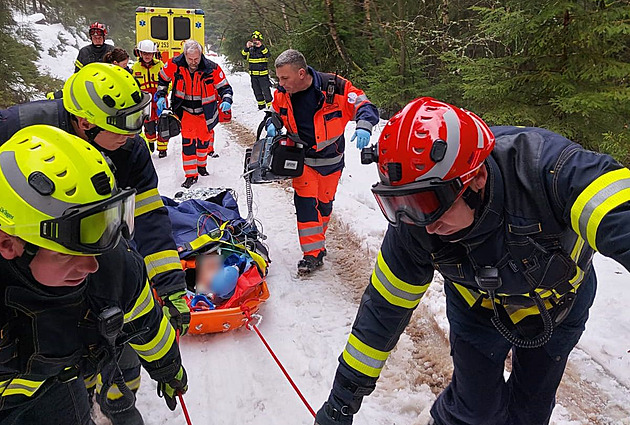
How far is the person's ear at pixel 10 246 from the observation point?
1647 millimetres

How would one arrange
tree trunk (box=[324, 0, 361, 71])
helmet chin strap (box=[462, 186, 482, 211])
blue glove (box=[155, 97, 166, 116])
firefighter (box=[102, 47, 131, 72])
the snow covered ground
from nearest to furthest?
helmet chin strap (box=[462, 186, 482, 211]) → the snow covered ground → firefighter (box=[102, 47, 131, 72]) → blue glove (box=[155, 97, 166, 116]) → tree trunk (box=[324, 0, 361, 71])

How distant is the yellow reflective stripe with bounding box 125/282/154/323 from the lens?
2.13 meters

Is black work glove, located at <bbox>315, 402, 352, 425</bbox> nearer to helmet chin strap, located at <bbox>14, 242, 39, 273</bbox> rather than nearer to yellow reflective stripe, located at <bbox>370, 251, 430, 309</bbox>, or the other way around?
yellow reflective stripe, located at <bbox>370, 251, 430, 309</bbox>

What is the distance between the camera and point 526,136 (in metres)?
1.97

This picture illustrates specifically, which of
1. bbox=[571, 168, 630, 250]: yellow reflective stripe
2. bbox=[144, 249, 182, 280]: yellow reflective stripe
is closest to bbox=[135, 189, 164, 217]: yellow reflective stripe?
bbox=[144, 249, 182, 280]: yellow reflective stripe

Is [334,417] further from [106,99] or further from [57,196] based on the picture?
[106,99]

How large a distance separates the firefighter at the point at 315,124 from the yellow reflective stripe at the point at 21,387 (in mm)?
3223

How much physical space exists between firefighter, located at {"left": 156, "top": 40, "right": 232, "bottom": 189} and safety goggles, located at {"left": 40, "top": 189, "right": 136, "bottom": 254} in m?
5.99

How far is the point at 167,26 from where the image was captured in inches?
608

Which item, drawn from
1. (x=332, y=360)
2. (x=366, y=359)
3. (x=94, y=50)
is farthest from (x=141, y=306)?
(x=94, y=50)

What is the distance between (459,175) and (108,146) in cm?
204

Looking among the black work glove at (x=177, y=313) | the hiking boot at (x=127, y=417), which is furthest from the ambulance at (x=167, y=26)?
the hiking boot at (x=127, y=417)

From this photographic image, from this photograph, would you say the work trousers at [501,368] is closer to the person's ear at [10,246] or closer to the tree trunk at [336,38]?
the person's ear at [10,246]

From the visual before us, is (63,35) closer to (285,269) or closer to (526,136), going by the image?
(285,269)
